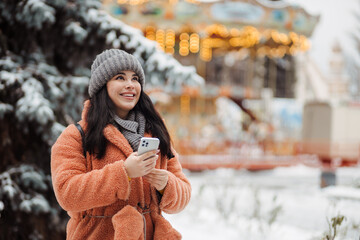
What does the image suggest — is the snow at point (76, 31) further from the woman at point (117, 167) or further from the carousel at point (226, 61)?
the carousel at point (226, 61)

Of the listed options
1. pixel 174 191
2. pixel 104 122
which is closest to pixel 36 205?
pixel 104 122

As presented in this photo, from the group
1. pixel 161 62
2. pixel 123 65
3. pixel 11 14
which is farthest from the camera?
pixel 161 62

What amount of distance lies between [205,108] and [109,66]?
52.9ft

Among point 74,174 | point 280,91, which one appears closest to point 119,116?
point 74,174

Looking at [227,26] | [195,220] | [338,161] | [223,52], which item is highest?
[227,26]

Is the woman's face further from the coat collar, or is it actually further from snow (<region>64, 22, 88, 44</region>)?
snow (<region>64, 22, 88, 44</region>)

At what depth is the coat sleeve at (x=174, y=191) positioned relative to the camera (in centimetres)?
207

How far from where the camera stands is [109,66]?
7.13 feet

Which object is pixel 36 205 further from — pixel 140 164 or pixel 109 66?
pixel 140 164

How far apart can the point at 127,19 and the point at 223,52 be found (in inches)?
229

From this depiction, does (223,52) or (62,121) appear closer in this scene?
(62,121)

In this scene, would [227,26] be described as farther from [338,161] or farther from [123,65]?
[123,65]

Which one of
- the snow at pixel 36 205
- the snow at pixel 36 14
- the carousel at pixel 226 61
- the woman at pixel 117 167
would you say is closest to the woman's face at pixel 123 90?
the woman at pixel 117 167

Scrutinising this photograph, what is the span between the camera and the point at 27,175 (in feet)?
13.1
